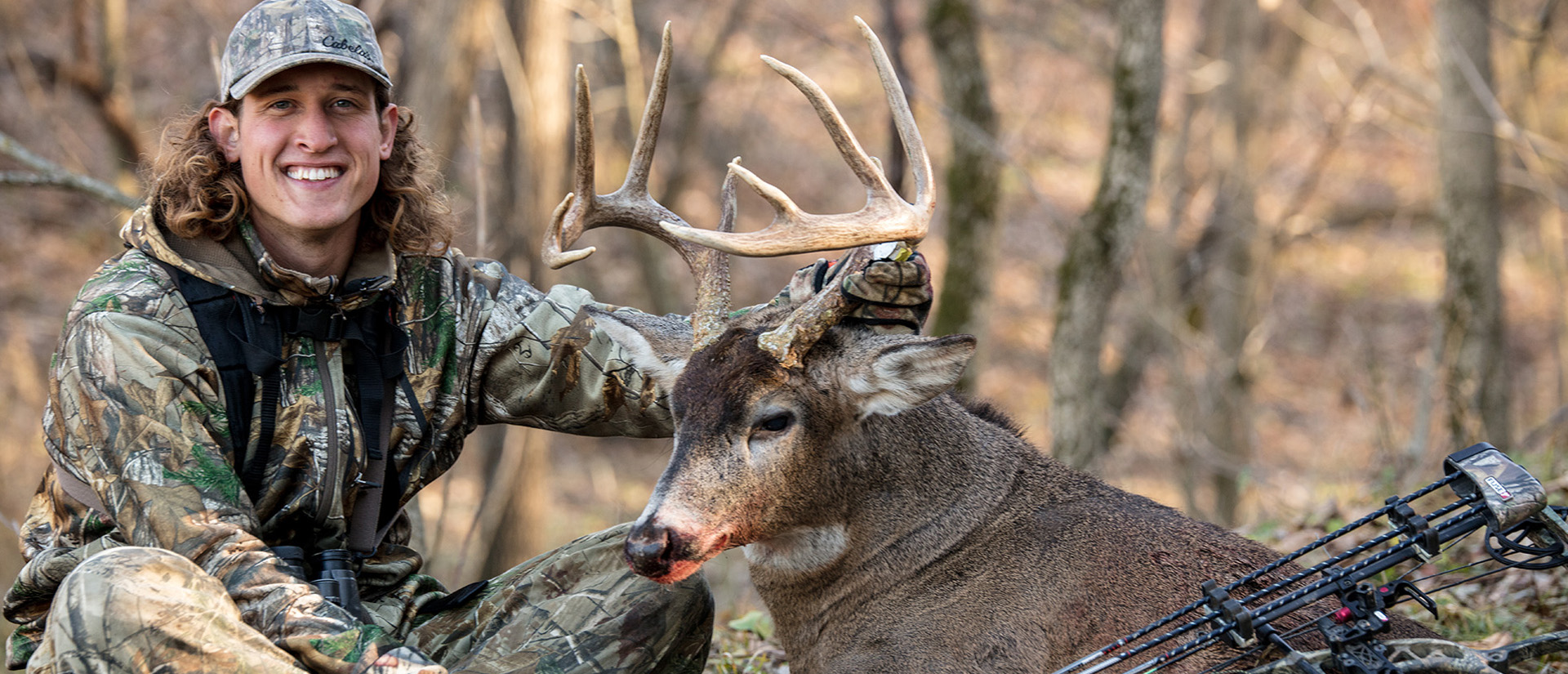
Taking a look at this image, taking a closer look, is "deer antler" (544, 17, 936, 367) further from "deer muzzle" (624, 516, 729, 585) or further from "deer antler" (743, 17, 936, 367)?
"deer muzzle" (624, 516, 729, 585)

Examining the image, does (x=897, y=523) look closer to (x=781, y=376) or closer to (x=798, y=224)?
(x=781, y=376)

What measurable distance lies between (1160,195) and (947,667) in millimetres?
12181

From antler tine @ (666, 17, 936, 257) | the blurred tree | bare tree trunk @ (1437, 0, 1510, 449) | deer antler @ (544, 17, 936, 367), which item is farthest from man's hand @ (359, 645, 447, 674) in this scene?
bare tree trunk @ (1437, 0, 1510, 449)

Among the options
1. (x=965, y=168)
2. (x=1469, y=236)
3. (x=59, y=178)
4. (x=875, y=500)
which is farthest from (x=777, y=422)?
(x=1469, y=236)

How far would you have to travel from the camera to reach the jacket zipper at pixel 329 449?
12.9ft

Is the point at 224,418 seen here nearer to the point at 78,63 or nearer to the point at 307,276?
the point at 307,276

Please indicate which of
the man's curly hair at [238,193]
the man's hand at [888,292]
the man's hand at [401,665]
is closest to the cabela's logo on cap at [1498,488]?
the man's hand at [888,292]

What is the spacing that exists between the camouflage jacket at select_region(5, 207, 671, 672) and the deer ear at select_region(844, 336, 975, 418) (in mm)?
832

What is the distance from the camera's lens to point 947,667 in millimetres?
3809

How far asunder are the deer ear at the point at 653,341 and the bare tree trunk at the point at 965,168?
3469 millimetres

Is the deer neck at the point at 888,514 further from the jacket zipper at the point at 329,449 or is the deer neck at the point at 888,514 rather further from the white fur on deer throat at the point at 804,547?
the jacket zipper at the point at 329,449

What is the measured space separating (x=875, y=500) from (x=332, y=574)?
1.63m

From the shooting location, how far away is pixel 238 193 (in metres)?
3.97

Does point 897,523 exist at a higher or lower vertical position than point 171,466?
lower
